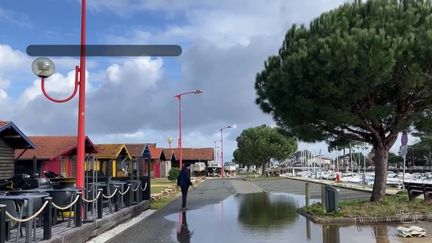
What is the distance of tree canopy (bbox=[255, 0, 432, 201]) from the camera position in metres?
15.0

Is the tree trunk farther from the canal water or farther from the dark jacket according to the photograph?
the dark jacket

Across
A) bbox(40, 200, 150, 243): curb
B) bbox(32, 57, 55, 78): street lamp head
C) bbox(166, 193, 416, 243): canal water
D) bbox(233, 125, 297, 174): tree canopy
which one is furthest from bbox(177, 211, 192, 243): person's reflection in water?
bbox(233, 125, 297, 174): tree canopy

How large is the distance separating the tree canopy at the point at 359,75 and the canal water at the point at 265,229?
323 centimetres

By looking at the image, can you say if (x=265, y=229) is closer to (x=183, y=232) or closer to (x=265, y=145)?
(x=183, y=232)

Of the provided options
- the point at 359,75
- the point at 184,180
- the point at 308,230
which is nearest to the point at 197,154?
the point at 184,180

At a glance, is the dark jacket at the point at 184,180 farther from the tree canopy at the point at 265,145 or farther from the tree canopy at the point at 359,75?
the tree canopy at the point at 265,145

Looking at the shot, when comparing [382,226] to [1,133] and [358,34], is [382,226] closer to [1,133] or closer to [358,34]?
[358,34]

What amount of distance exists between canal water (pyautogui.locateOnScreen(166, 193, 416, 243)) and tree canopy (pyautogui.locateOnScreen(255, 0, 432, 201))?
3233 mm

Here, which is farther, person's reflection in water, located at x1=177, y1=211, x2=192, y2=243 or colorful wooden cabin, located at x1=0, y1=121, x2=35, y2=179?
colorful wooden cabin, located at x1=0, y1=121, x2=35, y2=179

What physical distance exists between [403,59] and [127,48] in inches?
387

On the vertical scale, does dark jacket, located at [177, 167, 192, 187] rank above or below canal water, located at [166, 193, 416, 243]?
above

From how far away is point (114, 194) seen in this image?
16.0 m

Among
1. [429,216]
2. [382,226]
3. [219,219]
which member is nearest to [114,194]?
[219,219]
